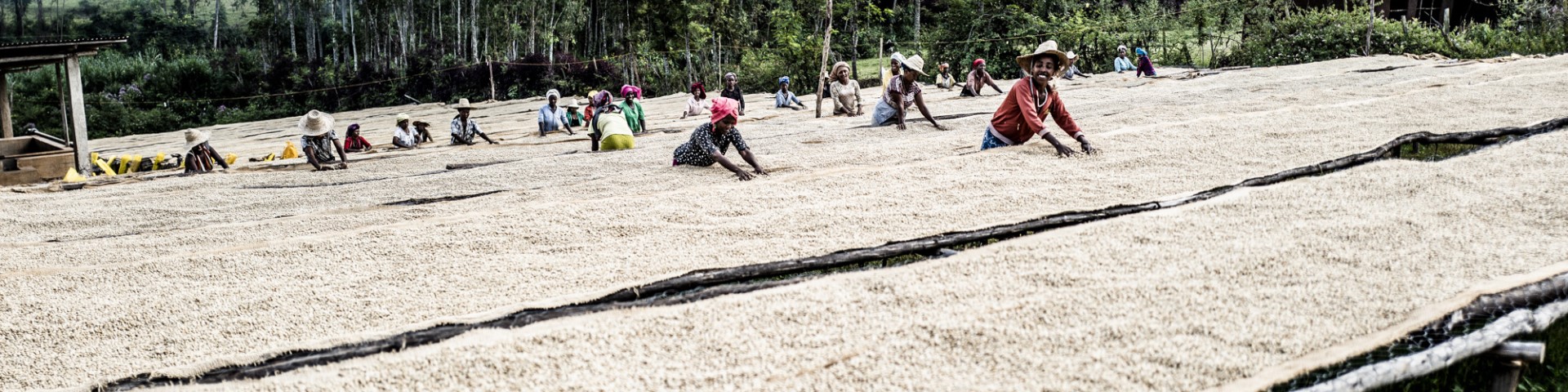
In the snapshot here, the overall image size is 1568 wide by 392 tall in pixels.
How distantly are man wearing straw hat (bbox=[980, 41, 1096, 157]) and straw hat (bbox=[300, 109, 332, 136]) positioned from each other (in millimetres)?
5358

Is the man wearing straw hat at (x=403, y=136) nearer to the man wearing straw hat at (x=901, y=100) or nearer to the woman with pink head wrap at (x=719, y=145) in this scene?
the man wearing straw hat at (x=901, y=100)

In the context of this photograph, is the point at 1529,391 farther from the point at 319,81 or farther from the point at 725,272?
the point at 319,81

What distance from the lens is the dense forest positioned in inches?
634

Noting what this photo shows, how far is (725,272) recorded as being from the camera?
3.72 metres

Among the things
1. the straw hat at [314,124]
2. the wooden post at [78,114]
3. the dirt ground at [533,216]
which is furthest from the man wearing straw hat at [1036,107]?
the wooden post at [78,114]

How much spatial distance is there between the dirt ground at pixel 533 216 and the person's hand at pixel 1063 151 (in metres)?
0.05

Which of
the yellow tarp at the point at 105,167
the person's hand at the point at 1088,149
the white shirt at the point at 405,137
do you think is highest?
the person's hand at the point at 1088,149

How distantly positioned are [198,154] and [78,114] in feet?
4.55

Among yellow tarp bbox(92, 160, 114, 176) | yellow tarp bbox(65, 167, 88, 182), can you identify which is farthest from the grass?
yellow tarp bbox(92, 160, 114, 176)

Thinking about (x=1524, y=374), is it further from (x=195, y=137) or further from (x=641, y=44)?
(x=641, y=44)

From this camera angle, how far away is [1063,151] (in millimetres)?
5836

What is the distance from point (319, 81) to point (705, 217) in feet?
88.7

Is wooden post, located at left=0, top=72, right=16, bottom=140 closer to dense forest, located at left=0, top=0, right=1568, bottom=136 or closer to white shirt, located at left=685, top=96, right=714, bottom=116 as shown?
dense forest, located at left=0, top=0, right=1568, bottom=136

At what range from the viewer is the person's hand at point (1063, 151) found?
19.1 feet
